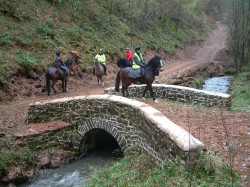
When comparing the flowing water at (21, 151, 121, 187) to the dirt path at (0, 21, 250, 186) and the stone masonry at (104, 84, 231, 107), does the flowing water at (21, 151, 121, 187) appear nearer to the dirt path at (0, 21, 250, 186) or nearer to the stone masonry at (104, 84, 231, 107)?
the dirt path at (0, 21, 250, 186)

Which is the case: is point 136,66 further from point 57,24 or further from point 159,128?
point 57,24

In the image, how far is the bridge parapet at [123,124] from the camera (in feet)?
23.1

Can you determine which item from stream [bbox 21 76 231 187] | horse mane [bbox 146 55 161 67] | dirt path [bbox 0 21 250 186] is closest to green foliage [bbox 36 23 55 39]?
dirt path [bbox 0 21 250 186]

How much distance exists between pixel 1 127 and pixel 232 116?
8.94 m

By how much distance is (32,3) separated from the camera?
21844mm

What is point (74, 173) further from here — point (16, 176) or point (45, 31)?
point (45, 31)

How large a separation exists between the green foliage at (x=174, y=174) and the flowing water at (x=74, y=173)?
5.89 feet

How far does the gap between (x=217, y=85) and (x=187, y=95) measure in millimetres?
11741

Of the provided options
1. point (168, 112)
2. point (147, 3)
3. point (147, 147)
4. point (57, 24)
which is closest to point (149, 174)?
point (147, 147)

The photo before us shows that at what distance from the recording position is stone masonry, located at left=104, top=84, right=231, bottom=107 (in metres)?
13.6

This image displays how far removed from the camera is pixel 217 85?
25.5m

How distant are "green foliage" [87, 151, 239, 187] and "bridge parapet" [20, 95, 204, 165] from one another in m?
0.24

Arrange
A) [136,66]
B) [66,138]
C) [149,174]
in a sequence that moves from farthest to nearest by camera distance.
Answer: [136,66] < [66,138] < [149,174]

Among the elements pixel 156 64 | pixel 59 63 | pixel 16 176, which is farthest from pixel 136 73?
pixel 16 176
